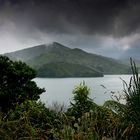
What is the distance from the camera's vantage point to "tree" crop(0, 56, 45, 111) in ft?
66.4

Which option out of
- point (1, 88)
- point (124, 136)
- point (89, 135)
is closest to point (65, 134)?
point (89, 135)

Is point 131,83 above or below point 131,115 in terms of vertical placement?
above

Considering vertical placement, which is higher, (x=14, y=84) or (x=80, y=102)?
(x=14, y=84)

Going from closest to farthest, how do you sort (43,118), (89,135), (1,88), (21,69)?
(89,135)
(43,118)
(1,88)
(21,69)

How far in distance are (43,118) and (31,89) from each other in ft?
43.3

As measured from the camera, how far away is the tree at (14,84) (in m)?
20.2

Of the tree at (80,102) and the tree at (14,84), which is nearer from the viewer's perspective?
the tree at (80,102)

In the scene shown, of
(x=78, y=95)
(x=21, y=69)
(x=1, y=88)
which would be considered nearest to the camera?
(x=78, y=95)

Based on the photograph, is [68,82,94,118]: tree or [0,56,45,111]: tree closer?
[68,82,94,118]: tree

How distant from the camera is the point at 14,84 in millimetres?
21344

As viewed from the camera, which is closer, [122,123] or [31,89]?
[122,123]

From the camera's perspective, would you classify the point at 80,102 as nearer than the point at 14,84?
Yes

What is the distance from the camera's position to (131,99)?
493 cm

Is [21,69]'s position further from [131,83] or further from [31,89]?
[131,83]
